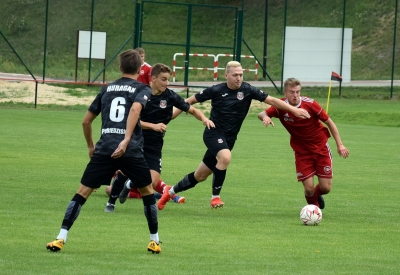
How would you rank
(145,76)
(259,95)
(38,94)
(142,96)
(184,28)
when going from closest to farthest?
(142,96), (259,95), (145,76), (38,94), (184,28)

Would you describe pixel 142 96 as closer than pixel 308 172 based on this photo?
Yes

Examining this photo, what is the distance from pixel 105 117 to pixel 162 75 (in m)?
2.78

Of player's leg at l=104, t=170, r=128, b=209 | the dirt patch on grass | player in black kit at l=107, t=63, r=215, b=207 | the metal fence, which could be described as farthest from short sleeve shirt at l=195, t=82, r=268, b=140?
the metal fence

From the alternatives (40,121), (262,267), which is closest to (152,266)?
(262,267)

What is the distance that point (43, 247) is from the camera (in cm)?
784

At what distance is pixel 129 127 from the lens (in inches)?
298

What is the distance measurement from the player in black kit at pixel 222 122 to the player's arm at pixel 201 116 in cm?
40

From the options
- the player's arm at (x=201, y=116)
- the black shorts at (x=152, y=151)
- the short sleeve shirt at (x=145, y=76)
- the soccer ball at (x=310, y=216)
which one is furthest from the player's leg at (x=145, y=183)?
the short sleeve shirt at (x=145, y=76)

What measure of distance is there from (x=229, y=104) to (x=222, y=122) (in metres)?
0.27

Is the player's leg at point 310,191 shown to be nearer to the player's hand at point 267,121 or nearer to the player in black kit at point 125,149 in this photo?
the player's hand at point 267,121

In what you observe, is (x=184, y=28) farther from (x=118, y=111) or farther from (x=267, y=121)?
(x=118, y=111)

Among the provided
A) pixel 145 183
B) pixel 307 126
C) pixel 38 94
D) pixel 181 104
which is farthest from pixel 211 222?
pixel 38 94

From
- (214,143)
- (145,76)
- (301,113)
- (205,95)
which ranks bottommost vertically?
(214,143)

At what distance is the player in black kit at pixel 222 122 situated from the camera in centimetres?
1109
